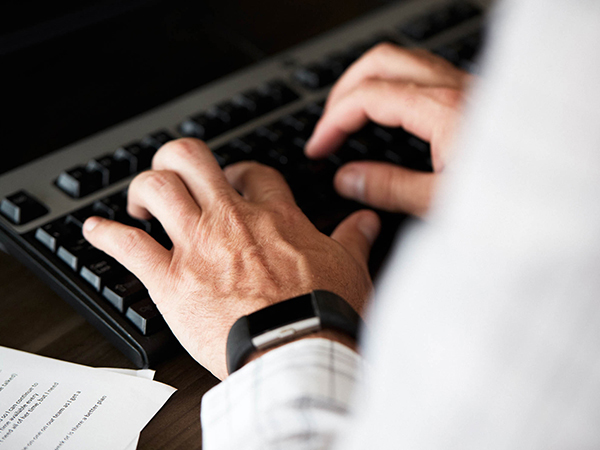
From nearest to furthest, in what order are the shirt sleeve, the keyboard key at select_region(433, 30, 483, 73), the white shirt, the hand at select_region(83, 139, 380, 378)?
the white shirt
the shirt sleeve
the hand at select_region(83, 139, 380, 378)
the keyboard key at select_region(433, 30, 483, 73)

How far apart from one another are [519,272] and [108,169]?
1.65ft

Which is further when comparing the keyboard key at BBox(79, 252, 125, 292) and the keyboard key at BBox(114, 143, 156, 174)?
the keyboard key at BBox(114, 143, 156, 174)

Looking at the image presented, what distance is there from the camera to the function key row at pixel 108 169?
Result: 64 centimetres

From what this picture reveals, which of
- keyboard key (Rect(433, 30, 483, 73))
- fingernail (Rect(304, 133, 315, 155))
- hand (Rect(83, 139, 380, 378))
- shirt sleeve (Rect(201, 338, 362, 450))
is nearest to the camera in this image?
shirt sleeve (Rect(201, 338, 362, 450))

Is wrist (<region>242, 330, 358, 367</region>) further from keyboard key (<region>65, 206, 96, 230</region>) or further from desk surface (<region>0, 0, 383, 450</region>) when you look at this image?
keyboard key (<region>65, 206, 96, 230</region>)

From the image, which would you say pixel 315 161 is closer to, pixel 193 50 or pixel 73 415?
pixel 193 50

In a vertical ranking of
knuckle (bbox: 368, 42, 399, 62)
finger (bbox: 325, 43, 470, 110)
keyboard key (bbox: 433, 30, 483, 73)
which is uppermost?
knuckle (bbox: 368, 42, 399, 62)

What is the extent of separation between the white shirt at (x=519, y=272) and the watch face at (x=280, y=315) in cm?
18

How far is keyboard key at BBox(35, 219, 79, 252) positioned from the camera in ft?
1.93

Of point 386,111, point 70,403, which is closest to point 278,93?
point 386,111

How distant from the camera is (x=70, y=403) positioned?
488mm

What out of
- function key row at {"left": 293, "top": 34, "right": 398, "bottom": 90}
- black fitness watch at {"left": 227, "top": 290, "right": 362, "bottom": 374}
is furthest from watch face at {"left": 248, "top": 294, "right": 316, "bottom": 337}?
function key row at {"left": 293, "top": 34, "right": 398, "bottom": 90}

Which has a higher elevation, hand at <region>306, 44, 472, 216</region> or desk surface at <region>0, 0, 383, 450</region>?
hand at <region>306, 44, 472, 216</region>

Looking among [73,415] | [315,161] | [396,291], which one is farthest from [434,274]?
[315,161]
